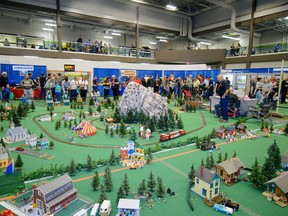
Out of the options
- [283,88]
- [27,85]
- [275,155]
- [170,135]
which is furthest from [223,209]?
[283,88]

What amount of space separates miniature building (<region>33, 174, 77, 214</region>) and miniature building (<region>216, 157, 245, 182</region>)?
2820mm

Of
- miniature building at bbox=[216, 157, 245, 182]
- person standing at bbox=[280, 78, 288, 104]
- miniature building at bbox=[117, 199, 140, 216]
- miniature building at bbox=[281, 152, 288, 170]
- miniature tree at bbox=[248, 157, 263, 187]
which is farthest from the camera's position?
person standing at bbox=[280, 78, 288, 104]

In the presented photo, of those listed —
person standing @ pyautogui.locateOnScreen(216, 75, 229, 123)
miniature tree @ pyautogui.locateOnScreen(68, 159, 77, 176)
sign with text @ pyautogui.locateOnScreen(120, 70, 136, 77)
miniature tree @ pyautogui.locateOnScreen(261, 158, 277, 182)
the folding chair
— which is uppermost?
sign with text @ pyautogui.locateOnScreen(120, 70, 136, 77)

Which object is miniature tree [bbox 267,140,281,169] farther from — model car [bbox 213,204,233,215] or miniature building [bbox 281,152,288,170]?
model car [bbox 213,204,233,215]

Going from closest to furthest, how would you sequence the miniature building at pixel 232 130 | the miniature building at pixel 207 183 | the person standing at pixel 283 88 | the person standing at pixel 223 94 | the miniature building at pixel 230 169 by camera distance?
1. the miniature building at pixel 207 183
2. the miniature building at pixel 230 169
3. the miniature building at pixel 232 130
4. the person standing at pixel 223 94
5. the person standing at pixel 283 88

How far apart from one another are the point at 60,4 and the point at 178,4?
1450cm

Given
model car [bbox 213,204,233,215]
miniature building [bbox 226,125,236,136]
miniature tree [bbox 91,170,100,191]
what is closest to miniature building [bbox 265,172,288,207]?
model car [bbox 213,204,233,215]

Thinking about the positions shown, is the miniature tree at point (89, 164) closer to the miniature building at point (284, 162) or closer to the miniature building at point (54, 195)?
A: the miniature building at point (54, 195)

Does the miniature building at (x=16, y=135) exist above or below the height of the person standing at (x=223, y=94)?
below

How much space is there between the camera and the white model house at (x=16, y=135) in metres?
6.43

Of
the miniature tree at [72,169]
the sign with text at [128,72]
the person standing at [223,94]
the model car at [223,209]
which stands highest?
the sign with text at [128,72]

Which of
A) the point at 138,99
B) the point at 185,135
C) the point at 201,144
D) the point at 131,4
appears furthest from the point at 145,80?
the point at 131,4

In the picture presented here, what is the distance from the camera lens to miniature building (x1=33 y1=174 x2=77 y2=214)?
3.06 meters

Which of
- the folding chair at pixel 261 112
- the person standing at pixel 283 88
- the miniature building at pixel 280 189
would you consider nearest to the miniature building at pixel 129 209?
the miniature building at pixel 280 189
